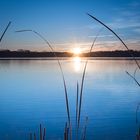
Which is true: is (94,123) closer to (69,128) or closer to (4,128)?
(4,128)

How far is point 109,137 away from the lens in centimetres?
712

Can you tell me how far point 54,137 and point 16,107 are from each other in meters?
3.90

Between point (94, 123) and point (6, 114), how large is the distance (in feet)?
8.78

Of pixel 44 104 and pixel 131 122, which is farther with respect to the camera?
pixel 44 104

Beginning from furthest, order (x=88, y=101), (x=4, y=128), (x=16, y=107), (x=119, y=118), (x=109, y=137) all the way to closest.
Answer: (x=88, y=101) → (x=16, y=107) → (x=119, y=118) → (x=4, y=128) → (x=109, y=137)

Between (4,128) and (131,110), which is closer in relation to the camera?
(4,128)

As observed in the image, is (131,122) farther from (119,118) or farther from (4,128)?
(4,128)

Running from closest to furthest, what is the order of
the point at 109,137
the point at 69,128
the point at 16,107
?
the point at 69,128 < the point at 109,137 < the point at 16,107

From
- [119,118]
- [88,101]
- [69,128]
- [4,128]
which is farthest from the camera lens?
[88,101]

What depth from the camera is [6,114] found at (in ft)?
32.1

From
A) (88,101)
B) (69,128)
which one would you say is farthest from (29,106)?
(69,128)

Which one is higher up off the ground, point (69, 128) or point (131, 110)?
point (69, 128)

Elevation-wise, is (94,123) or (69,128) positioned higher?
(69,128)

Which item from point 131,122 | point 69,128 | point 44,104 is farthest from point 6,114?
point 69,128
